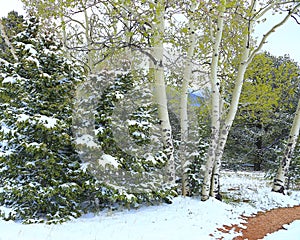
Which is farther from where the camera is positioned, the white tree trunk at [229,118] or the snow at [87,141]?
the white tree trunk at [229,118]

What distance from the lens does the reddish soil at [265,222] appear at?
19.5 feet

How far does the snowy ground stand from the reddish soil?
0.61 ft

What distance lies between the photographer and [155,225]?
5.56m

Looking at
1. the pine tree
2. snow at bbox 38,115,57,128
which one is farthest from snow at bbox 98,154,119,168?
snow at bbox 38,115,57,128

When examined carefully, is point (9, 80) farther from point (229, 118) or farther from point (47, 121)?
point (229, 118)

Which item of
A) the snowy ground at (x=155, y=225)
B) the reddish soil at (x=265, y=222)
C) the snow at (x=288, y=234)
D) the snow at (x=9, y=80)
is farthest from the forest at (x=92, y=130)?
the snow at (x=288, y=234)

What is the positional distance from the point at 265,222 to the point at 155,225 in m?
2.97

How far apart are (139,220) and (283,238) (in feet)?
9.41

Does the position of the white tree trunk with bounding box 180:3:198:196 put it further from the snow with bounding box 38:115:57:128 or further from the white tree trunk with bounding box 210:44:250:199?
the snow with bounding box 38:115:57:128

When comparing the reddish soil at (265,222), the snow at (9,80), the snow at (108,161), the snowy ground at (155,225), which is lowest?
the reddish soil at (265,222)

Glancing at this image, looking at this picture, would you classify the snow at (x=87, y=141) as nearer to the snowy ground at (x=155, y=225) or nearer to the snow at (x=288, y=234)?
the snowy ground at (x=155, y=225)

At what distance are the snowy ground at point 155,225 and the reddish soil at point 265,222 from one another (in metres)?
0.19

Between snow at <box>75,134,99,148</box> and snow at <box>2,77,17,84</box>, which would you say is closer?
snow at <box>2,77,17,84</box>

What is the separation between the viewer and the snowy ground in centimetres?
468
